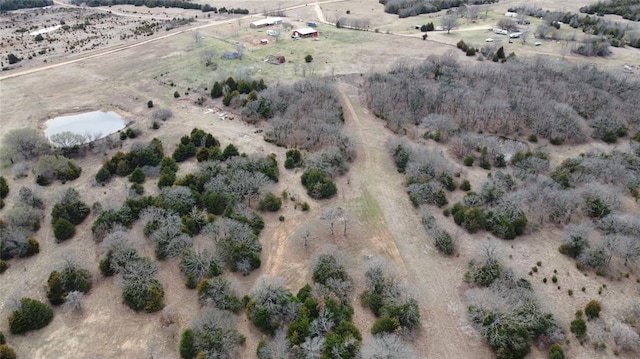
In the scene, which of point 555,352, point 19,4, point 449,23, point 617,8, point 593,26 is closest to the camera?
point 555,352

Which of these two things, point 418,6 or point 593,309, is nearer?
point 593,309

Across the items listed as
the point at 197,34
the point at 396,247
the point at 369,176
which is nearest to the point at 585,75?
the point at 369,176

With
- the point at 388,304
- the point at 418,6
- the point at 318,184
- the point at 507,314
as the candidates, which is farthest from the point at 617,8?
the point at 388,304

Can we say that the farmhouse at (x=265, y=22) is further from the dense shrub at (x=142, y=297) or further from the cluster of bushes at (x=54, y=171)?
the dense shrub at (x=142, y=297)

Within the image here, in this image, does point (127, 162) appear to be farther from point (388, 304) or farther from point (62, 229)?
point (388, 304)

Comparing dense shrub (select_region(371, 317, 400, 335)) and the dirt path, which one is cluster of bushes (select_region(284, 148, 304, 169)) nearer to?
the dirt path

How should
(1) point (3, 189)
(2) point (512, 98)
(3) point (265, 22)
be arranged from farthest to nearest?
(3) point (265, 22)
(2) point (512, 98)
(1) point (3, 189)
